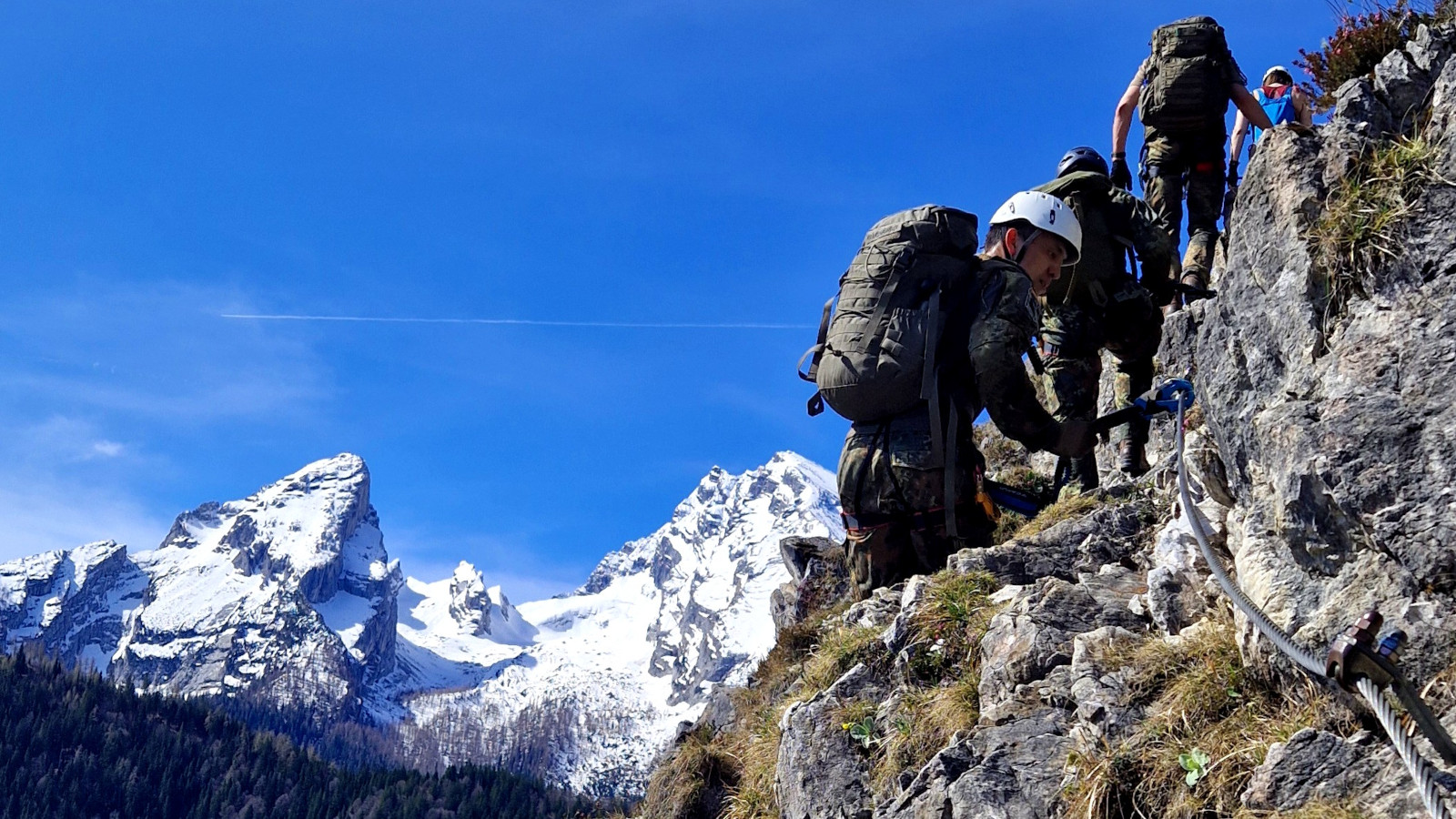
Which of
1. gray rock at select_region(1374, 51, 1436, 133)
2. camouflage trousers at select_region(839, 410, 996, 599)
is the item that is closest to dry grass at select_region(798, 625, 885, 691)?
camouflage trousers at select_region(839, 410, 996, 599)

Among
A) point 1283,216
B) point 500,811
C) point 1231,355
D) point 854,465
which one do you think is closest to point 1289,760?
point 1231,355

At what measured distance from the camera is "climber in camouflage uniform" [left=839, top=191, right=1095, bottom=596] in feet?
27.3

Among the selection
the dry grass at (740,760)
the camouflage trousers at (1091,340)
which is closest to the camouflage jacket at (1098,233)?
the camouflage trousers at (1091,340)

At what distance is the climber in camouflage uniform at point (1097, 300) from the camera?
11.4 meters

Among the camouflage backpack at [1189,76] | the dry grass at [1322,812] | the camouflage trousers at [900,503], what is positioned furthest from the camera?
the camouflage backpack at [1189,76]

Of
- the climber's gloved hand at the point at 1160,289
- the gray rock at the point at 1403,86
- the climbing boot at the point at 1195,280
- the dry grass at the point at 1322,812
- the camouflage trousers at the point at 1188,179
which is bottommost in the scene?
the dry grass at the point at 1322,812

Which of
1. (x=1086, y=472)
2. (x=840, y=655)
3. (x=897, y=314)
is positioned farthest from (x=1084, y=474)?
(x=840, y=655)

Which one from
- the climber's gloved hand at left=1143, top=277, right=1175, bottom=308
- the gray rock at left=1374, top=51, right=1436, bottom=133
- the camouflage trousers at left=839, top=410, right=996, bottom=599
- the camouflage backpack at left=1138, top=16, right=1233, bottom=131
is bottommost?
the camouflage trousers at left=839, top=410, right=996, bottom=599

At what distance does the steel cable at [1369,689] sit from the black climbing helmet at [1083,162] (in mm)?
6378

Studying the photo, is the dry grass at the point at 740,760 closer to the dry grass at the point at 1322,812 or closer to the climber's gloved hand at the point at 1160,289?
the dry grass at the point at 1322,812

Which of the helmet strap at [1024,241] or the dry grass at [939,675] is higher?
the helmet strap at [1024,241]

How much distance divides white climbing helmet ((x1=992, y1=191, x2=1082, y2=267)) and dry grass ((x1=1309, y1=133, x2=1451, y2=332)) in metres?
2.89

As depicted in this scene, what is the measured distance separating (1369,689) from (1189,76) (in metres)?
10.3

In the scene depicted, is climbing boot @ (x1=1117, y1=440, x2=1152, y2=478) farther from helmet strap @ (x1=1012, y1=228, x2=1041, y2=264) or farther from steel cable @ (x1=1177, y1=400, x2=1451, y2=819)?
steel cable @ (x1=1177, y1=400, x2=1451, y2=819)
